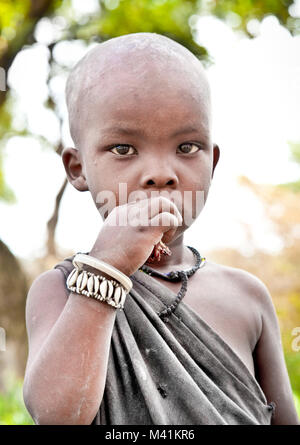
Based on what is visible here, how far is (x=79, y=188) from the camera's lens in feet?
4.84

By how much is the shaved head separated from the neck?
0.38 m

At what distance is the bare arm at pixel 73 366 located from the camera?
1.08 m

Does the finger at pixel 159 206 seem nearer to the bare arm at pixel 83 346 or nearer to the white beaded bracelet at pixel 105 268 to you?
the bare arm at pixel 83 346

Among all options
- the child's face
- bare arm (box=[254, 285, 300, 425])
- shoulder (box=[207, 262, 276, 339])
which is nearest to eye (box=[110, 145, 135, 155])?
the child's face

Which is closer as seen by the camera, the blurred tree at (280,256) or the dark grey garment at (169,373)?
the dark grey garment at (169,373)

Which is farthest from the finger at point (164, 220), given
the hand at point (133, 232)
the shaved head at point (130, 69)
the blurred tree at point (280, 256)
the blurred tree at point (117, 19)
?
the blurred tree at point (280, 256)

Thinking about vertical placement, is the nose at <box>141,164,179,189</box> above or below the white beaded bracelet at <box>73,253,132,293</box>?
above

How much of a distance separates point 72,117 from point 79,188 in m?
0.19

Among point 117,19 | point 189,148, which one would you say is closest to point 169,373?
point 189,148

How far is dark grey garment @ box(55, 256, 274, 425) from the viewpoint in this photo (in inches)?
45.9

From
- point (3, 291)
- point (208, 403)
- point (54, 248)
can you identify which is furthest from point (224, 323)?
point (54, 248)

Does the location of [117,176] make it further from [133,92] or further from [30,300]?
[30,300]

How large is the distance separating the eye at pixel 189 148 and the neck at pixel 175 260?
269 mm

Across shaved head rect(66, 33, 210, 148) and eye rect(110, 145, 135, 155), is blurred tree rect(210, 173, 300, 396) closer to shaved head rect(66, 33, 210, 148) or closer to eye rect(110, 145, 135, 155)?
shaved head rect(66, 33, 210, 148)
